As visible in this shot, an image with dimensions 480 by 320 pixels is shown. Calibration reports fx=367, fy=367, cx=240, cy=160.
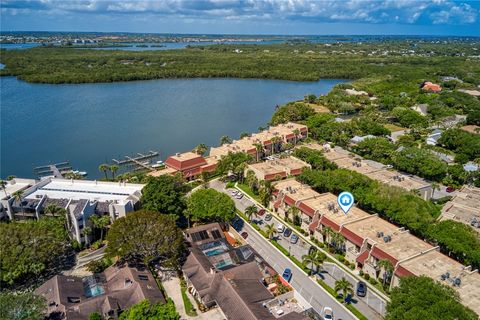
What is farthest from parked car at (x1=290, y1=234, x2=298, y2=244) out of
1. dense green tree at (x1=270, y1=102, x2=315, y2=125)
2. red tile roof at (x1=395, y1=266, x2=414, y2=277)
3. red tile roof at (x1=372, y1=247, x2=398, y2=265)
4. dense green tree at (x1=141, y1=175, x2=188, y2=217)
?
dense green tree at (x1=270, y1=102, x2=315, y2=125)

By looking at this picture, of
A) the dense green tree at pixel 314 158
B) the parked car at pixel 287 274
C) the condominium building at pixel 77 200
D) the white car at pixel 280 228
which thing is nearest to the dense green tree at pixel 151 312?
the parked car at pixel 287 274

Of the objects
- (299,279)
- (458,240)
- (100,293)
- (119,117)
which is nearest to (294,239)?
(299,279)

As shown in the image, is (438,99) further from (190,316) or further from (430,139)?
(190,316)

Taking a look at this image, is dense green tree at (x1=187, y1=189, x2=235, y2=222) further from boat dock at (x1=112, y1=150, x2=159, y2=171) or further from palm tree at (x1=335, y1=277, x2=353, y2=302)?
boat dock at (x1=112, y1=150, x2=159, y2=171)

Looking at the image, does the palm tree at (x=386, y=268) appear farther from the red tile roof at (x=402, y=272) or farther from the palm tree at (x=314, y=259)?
the palm tree at (x=314, y=259)

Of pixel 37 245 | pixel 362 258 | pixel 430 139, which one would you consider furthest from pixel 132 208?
pixel 430 139

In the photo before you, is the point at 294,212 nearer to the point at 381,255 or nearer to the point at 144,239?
the point at 381,255
